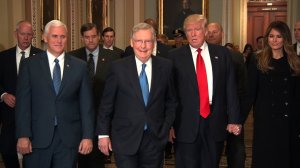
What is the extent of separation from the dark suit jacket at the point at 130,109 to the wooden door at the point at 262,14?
44.8 feet

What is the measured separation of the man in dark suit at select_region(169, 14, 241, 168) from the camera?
13.1ft

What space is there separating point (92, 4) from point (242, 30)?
6.35m

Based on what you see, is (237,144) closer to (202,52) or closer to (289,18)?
(202,52)

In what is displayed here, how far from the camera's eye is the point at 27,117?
357cm

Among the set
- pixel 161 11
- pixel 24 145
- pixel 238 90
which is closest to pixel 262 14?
pixel 161 11

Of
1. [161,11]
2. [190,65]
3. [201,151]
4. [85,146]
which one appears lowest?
[201,151]

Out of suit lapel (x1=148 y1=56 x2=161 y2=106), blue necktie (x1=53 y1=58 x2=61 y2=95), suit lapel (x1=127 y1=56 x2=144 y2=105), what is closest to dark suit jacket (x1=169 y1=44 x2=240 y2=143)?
suit lapel (x1=148 y1=56 x2=161 y2=106)

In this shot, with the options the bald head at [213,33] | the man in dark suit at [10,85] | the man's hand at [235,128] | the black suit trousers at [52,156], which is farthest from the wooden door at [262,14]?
the black suit trousers at [52,156]

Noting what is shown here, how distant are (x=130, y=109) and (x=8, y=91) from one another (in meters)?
1.75

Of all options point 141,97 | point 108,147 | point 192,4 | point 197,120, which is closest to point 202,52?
point 197,120

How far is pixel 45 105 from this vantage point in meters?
3.60

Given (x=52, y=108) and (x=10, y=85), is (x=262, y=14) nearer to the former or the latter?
(x=10, y=85)

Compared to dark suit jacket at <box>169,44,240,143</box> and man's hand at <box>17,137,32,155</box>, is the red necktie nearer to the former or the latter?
dark suit jacket at <box>169,44,240,143</box>

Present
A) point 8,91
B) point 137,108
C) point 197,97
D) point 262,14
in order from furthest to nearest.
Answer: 1. point 262,14
2. point 8,91
3. point 197,97
4. point 137,108
